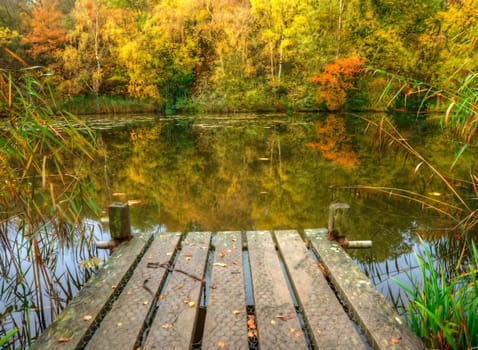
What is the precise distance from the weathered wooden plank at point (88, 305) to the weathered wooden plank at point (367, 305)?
1530 mm

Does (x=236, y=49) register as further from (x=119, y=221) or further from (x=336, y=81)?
(x=119, y=221)

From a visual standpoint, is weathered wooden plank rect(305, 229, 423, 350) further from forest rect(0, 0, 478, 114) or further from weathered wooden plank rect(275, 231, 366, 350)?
forest rect(0, 0, 478, 114)

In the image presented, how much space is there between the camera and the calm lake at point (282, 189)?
3283 millimetres

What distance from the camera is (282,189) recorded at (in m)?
5.54

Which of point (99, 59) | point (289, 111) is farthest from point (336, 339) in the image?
point (99, 59)

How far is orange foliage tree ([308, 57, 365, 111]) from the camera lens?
18719mm

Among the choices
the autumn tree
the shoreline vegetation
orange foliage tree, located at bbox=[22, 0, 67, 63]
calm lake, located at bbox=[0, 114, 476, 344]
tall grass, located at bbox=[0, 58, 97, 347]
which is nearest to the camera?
tall grass, located at bbox=[0, 58, 97, 347]

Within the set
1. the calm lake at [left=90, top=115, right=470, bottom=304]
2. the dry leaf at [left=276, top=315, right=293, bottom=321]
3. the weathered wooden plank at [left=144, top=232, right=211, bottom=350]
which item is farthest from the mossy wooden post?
the dry leaf at [left=276, top=315, right=293, bottom=321]

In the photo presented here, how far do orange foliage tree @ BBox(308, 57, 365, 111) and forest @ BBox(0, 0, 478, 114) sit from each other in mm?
59

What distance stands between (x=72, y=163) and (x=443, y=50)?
780 inches

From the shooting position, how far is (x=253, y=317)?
2043 mm

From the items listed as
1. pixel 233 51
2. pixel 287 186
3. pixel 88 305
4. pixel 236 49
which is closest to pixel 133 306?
pixel 88 305

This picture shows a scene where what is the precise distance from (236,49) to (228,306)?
20.5m

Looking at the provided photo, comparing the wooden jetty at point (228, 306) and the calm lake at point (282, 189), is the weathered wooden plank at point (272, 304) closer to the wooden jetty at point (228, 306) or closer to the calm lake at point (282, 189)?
the wooden jetty at point (228, 306)
